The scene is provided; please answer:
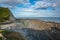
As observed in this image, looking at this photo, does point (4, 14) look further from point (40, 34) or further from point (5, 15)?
point (40, 34)

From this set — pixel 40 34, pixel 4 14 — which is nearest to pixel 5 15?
pixel 4 14

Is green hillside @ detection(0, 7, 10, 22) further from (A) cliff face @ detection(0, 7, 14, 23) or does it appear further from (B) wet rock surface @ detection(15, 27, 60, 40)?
(B) wet rock surface @ detection(15, 27, 60, 40)

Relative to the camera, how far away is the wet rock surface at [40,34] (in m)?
2.23

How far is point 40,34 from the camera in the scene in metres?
2.24

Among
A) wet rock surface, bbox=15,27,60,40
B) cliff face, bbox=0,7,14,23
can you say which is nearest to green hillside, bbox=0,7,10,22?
cliff face, bbox=0,7,14,23

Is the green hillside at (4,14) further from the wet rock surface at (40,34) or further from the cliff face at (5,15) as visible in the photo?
the wet rock surface at (40,34)

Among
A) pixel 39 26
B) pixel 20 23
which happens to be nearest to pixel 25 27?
pixel 20 23

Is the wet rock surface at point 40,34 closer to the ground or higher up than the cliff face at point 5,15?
closer to the ground

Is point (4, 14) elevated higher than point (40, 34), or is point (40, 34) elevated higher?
point (4, 14)

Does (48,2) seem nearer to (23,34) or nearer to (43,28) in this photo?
(43,28)

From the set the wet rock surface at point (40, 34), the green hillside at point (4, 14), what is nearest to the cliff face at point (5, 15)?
the green hillside at point (4, 14)

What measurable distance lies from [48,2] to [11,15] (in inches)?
28.6

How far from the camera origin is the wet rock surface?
2.23m

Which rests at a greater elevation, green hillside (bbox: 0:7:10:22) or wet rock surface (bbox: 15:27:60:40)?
green hillside (bbox: 0:7:10:22)
